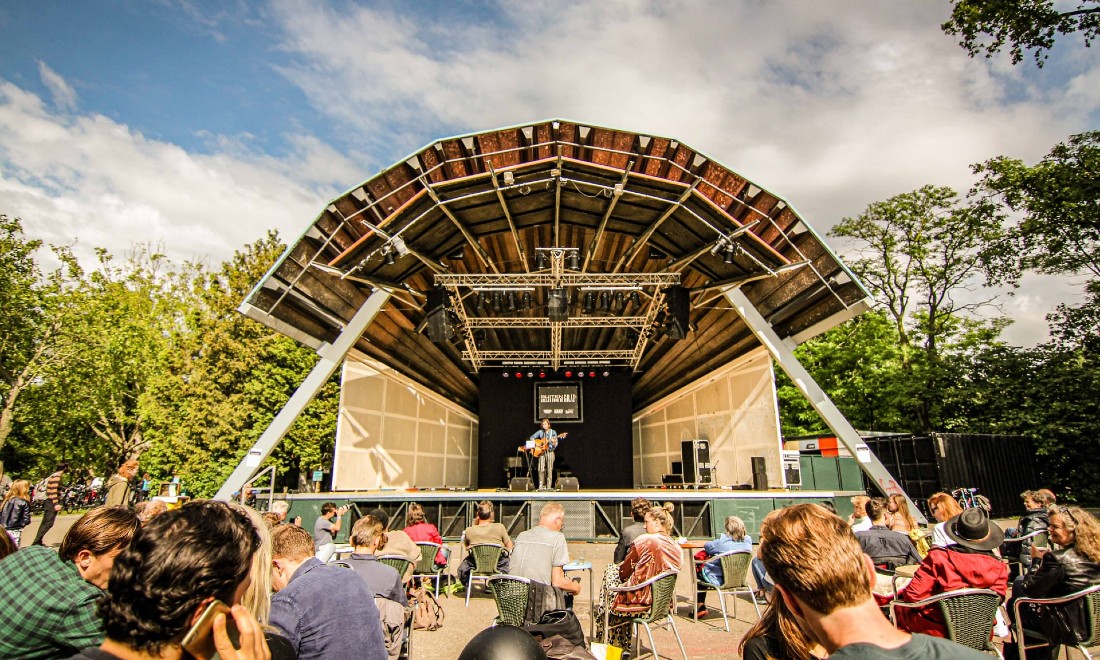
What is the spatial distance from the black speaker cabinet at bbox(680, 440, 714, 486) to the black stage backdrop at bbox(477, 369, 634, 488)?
98.7 inches

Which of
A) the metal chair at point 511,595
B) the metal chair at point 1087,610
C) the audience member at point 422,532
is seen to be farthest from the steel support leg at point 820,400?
the metal chair at point 511,595

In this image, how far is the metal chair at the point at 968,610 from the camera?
300cm

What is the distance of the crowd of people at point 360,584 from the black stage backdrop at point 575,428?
1259 cm

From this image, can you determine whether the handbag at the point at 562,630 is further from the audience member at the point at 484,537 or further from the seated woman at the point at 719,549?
the audience member at the point at 484,537

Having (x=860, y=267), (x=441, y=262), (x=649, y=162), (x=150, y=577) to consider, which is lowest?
(x=150, y=577)

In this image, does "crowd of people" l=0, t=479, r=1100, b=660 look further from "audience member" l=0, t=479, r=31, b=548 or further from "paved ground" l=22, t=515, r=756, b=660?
"audience member" l=0, t=479, r=31, b=548

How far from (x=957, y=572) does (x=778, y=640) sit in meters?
2.05

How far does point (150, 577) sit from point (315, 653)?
1265 mm

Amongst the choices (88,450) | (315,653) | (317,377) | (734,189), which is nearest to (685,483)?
(734,189)

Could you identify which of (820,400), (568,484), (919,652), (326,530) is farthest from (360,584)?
(568,484)

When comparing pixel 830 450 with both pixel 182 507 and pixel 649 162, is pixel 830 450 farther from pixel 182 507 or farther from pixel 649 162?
pixel 182 507

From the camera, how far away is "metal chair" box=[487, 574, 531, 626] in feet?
12.8

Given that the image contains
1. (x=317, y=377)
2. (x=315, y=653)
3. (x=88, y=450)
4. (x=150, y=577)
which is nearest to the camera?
(x=150, y=577)

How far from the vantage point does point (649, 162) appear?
9812mm
